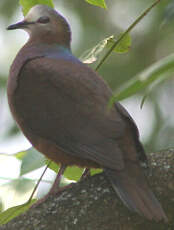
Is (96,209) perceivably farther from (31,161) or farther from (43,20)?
(43,20)

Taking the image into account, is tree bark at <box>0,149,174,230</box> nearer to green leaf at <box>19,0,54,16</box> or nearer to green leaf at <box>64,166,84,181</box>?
green leaf at <box>64,166,84,181</box>

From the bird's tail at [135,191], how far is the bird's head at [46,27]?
148 centimetres

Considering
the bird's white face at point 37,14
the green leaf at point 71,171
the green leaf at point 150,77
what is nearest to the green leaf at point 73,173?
the green leaf at point 71,171

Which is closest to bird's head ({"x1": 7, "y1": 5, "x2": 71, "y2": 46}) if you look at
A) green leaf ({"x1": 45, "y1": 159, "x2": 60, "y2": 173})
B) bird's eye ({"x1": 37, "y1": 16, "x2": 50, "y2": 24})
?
bird's eye ({"x1": 37, "y1": 16, "x2": 50, "y2": 24})

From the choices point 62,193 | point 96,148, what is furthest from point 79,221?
point 96,148

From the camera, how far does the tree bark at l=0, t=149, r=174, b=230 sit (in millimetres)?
2773

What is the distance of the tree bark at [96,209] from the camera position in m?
2.77

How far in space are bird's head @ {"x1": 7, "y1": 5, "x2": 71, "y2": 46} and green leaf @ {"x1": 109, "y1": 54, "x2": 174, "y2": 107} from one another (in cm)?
270

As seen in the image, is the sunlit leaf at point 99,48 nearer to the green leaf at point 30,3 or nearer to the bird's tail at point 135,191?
the green leaf at point 30,3

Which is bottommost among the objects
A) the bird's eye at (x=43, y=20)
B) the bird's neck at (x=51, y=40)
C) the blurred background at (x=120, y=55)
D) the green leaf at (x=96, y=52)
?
the blurred background at (x=120, y=55)

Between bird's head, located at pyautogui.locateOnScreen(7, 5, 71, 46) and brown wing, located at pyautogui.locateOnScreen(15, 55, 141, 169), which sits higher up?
bird's head, located at pyautogui.locateOnScreen(7, 5, 71, 46)

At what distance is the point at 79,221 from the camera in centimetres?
278

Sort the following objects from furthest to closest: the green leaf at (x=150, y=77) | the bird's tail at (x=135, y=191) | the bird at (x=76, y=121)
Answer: the bird at (x=76, y=121), the bird's tail at (x=135, y=191), the green leaf at (x=150, y=77)

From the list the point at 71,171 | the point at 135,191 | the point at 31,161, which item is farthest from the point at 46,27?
the point at 135,191
